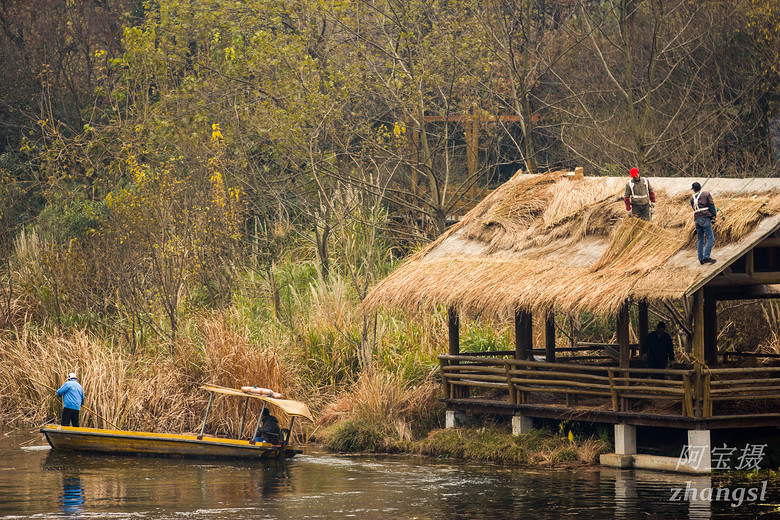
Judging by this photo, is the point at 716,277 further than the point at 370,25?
No

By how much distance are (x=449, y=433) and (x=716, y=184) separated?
672 cm

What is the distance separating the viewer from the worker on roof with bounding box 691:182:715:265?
18.3 metres

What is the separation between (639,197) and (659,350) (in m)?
2.76

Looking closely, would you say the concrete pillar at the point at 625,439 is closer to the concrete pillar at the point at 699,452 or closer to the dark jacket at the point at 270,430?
the concrete pillar at the point at 699,452

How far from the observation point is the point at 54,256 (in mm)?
30562

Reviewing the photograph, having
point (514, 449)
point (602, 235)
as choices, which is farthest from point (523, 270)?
point (514, 449)

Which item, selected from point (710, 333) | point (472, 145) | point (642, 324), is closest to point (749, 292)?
point (710, 333)

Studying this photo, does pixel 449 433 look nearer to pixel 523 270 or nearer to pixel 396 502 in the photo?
pixel 523 270

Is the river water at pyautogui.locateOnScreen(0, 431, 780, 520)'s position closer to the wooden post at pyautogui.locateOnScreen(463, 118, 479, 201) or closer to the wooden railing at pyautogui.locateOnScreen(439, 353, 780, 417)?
the wooden railing at pyautogui.locateOnScreen(439, 353, 780, 417)

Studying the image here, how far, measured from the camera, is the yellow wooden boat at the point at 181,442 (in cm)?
2159

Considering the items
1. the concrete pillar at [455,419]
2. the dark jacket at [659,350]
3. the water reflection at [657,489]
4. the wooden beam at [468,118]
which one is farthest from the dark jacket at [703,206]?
the wooden beam at [468,118]

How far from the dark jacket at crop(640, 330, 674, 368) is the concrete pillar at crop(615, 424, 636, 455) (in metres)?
1.60

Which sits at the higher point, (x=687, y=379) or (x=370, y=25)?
(x=370, y=25)

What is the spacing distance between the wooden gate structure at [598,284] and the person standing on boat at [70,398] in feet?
20.1
